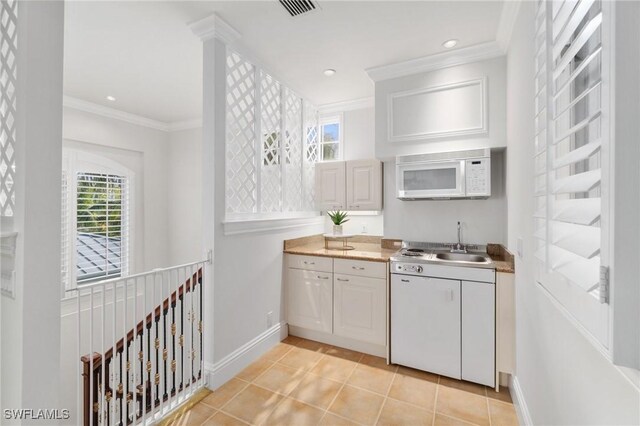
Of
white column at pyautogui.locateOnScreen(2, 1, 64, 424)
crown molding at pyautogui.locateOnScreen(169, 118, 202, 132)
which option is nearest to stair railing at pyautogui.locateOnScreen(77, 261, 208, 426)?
white column at pyautogui.locateOnScreen(2, 1, 64, 424)

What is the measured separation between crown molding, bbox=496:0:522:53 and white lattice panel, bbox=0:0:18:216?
107 inches

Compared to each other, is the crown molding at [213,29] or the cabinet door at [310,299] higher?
the crown molding at [213,29]

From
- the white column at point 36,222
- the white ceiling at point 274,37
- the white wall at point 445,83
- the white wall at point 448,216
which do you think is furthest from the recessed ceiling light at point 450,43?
the white column at point 36,222

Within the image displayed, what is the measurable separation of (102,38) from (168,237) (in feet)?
10.7

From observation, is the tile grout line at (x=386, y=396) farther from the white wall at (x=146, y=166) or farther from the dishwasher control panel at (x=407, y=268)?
the white wall at (x=146, y=166)

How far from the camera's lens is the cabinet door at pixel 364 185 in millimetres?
3293

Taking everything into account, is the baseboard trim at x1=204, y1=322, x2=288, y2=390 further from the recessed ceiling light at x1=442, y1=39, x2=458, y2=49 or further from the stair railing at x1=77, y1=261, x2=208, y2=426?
the recessed ceiling light at x1=442, y1=39, x2=458, y2=49

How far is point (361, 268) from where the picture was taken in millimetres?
2748

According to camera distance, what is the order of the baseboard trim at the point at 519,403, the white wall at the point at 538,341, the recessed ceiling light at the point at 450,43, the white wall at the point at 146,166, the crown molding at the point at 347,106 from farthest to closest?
the white wall at the point at 146,166 < the crown molding at the point at 347,106 < the recessed ceiling light at the point at 450,43 < the baseboard trim at the point at 519,403 < the white wall at the point at 538,341

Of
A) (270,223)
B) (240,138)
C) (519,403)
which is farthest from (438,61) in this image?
(519,403)

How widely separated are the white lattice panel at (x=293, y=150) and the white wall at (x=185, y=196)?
206 centimetres

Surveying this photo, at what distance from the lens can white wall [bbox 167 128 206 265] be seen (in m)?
4.70

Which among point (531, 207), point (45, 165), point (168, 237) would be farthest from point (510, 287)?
point (168, 237)

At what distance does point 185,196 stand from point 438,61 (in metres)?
4.15
